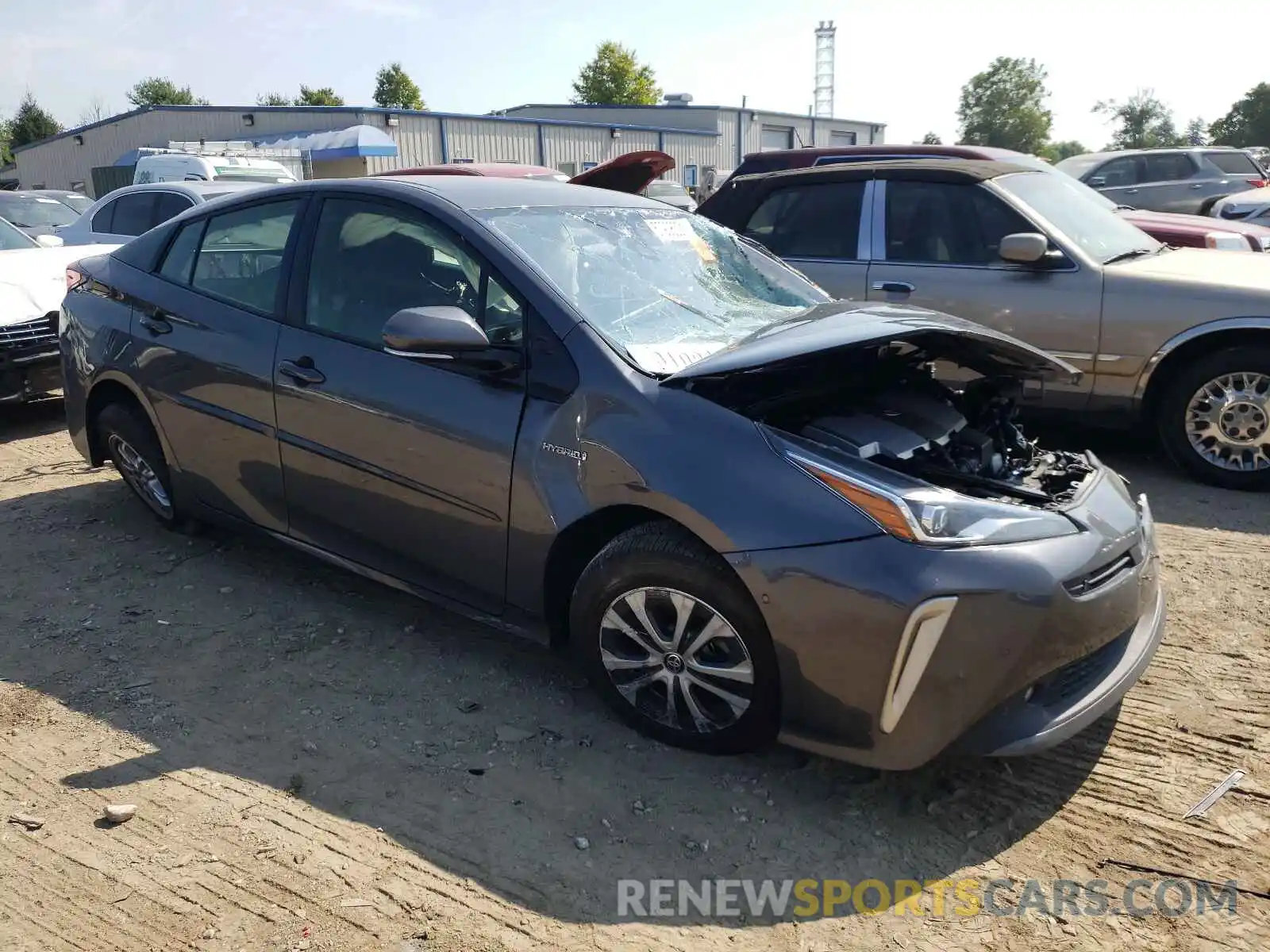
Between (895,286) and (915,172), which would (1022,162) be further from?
(895,286)

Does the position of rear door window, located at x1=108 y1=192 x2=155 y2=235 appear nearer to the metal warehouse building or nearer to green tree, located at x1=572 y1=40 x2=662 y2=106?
the metal warehouse building

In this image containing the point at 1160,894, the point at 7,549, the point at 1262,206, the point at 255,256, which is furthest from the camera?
the point at 1262,206

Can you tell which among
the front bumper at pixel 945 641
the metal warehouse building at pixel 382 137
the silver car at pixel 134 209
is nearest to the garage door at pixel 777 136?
the metal warehouse building at pixel 382 137

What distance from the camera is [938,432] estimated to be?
10.5 ft

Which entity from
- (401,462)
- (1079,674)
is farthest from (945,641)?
(401,462)

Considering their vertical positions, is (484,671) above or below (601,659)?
below

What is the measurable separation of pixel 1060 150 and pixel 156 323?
296ft

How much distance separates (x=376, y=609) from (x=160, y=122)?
3303cm

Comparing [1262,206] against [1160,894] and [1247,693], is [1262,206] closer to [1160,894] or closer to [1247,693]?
[1247,693]

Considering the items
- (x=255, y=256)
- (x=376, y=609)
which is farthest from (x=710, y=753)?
(x=255, y=256)

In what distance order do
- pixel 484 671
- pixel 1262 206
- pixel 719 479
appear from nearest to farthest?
pixel 719 479
pixel 484 671
pixel 1262 206

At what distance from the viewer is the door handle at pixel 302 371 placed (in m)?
3.57

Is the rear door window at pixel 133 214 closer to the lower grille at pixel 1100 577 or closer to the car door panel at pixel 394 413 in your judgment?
the car door panel at pixel 394 413

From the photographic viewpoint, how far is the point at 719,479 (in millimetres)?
2691
